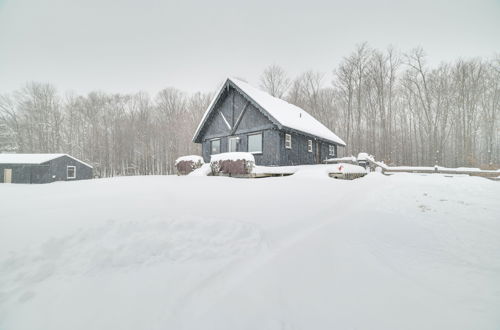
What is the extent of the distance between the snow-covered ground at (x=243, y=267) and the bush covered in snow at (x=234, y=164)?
552 centimetres

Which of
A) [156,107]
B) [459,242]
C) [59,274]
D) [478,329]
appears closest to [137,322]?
[59,274]

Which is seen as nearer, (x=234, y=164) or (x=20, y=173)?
(x=234, y=164)

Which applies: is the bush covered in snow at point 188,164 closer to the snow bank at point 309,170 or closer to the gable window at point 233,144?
the gable window at point 233,144

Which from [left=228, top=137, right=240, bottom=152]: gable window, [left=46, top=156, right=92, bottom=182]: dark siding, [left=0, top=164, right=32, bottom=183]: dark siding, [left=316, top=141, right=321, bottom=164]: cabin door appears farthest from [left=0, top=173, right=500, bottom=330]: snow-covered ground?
[left=0, top=164, right=32, bottom=183]: dark siding

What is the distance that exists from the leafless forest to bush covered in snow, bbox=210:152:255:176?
13.4 metres

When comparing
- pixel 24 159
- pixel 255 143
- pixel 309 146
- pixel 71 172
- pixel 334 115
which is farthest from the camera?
pixel 334 115

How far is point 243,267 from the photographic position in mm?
2705

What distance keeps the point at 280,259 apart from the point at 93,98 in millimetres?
33292

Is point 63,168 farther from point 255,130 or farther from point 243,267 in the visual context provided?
point 243,267

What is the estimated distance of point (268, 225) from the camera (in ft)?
12.6

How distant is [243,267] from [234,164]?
793cm

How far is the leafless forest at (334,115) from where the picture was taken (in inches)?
689

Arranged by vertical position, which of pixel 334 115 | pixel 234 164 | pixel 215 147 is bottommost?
pixel 234 164

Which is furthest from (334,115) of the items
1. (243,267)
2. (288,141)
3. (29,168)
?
(29,168)
